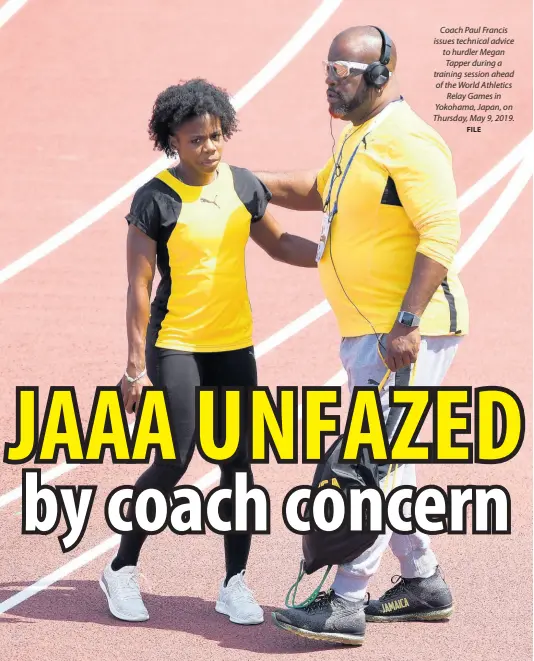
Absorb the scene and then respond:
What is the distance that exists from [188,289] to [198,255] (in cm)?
17

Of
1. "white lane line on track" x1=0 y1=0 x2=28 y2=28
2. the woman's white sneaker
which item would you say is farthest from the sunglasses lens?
"white lane line on track" x1=0 y1=0 x2=28 y2=28

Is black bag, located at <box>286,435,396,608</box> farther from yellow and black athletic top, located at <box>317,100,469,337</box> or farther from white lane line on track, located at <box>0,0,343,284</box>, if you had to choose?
white lane line on track, located at <box>0,0,343,284</box>

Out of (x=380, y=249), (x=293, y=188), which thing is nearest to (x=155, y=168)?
(x=293, y=188)

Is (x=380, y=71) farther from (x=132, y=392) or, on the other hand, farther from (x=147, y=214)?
(x=132, y=392)

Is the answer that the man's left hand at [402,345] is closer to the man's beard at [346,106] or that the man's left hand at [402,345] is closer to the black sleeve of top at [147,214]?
the man's beard at [346,106]

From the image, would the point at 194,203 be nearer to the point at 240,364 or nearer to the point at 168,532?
the point at 240,364

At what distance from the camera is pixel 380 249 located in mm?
5797

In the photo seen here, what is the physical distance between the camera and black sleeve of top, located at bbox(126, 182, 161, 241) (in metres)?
5.94

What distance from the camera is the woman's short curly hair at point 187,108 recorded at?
19.9 ft

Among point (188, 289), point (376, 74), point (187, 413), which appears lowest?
point (187, 413)

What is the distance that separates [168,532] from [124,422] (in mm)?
701

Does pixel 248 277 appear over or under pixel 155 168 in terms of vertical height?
under

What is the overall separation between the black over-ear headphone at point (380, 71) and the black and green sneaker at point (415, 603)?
2.36 metres

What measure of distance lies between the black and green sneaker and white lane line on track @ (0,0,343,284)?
5173 millimetres
